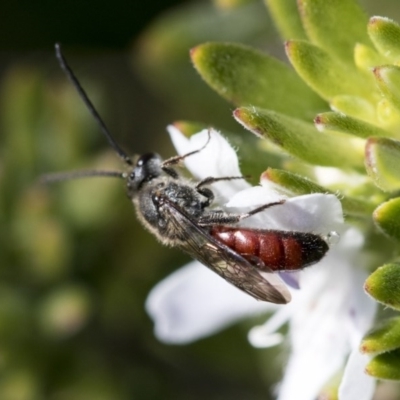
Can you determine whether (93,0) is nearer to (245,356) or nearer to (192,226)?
(245,356)

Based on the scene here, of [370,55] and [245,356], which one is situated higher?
[370,55]

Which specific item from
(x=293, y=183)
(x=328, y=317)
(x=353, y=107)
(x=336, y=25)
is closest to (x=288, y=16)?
(x=336, y=25)

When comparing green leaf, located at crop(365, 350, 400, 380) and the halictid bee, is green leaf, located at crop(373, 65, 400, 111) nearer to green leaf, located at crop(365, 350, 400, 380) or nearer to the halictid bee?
the halictid bee

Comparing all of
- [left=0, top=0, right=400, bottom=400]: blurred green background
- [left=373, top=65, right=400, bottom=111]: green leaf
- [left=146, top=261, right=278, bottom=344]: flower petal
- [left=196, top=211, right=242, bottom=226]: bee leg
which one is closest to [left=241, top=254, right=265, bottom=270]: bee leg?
[left=196, top=211, right=242, bottom=226]: bee leg

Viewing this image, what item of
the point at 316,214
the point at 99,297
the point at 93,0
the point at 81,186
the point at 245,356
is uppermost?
the point at 316,214

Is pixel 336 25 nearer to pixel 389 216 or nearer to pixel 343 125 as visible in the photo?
pixel 343 125

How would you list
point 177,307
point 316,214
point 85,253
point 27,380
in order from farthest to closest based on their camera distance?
point 85,253 → point 27,380 → point 177,307 → point 316,214

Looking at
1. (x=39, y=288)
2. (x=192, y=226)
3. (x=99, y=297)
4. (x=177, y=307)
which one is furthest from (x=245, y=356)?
(x=192, y=226)

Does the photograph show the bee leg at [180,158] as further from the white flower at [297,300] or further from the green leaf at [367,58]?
the green leaf at [367,58]
